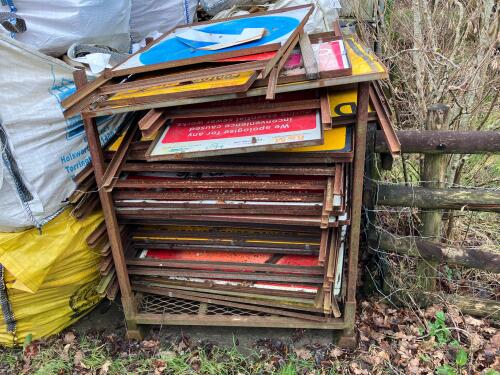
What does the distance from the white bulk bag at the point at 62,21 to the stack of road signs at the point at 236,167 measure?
1.43ft

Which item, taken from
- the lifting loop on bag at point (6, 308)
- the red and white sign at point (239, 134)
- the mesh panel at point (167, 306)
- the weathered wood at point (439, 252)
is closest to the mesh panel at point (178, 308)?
the mesh panel at point (167, 306)

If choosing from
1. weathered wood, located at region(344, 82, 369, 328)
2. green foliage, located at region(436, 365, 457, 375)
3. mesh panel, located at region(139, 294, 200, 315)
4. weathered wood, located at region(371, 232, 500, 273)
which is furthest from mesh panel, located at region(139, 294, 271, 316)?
green foliage, located at region(436, 365, 457, 375)

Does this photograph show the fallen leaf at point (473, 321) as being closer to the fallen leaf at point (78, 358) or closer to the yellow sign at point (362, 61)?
the yellow sign at point (362, 61)

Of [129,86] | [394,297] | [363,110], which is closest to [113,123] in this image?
[129,86]

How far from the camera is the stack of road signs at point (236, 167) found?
2.07 meters

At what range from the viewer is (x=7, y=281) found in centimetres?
263

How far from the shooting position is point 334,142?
2.25 m

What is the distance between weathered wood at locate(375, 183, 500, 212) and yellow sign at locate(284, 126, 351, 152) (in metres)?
0.61

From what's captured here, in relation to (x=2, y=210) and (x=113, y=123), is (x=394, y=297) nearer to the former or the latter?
(x=113, y=123)

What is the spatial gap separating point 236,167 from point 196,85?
509mm

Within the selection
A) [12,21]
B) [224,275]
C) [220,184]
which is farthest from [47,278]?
[12,21]

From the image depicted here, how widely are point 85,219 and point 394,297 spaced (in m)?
2.21

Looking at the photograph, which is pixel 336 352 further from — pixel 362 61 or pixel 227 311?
pixel 362 61

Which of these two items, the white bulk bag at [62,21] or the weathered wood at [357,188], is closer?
the weathered wood at [357,188]
